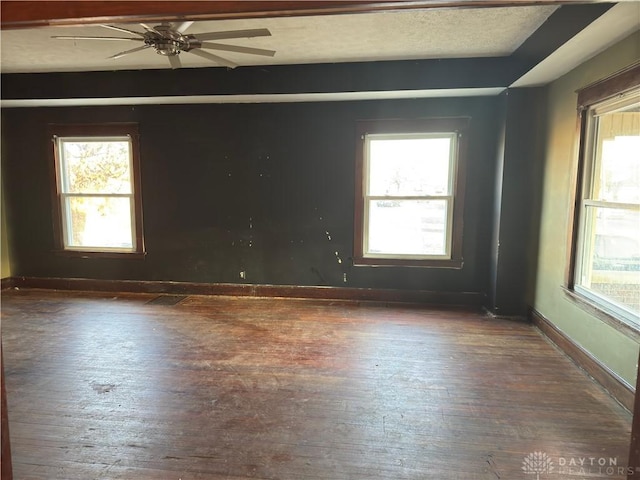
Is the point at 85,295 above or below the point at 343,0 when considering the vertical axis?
below

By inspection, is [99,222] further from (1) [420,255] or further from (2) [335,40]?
(1) [420,255]

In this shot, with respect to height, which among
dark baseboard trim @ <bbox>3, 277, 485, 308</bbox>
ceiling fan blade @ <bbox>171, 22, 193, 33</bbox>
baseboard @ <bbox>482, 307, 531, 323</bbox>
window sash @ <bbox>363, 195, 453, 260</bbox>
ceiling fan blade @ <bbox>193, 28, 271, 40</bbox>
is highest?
ceiling fan blade @ <bbox>171, 22, 193, 33</bbox>

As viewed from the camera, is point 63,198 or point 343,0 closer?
point 343,0

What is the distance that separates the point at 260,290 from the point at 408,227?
6.51ft

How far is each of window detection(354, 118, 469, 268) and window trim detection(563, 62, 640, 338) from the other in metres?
1.29

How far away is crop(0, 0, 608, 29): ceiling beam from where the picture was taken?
113 cm

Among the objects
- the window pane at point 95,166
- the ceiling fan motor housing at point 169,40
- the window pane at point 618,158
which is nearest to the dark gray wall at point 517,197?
the window pane at point 618,158

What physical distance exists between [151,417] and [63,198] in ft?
12.8

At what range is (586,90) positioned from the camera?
282 cm

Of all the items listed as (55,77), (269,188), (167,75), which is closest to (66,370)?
(269,188)

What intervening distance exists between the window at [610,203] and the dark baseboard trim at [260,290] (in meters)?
1.46

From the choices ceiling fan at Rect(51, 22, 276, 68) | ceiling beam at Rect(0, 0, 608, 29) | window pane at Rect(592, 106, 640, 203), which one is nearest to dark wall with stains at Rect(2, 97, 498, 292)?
window pane at Rect(592, 106, 640, 203)

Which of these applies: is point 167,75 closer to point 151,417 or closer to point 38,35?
point 38,35

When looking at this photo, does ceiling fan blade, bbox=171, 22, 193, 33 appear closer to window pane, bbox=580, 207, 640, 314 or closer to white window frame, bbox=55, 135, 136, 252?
white window frame, bbox=55, 135, 136, 252
